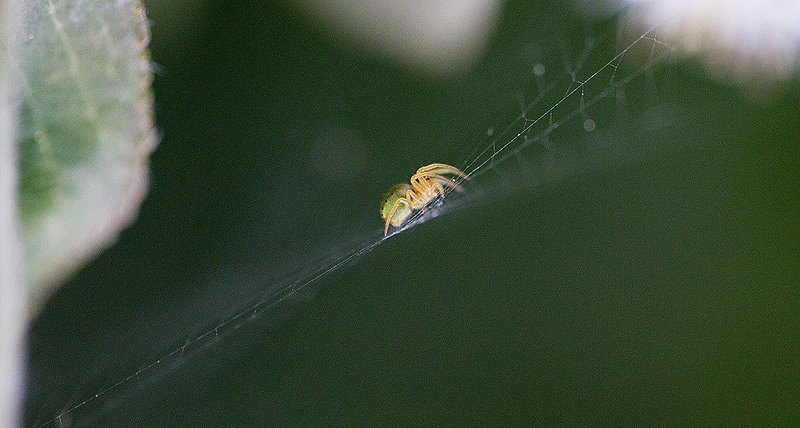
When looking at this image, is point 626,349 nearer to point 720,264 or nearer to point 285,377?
point 720,264

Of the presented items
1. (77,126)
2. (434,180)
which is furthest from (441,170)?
(77,126)

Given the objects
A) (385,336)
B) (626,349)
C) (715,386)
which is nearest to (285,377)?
(385,336)

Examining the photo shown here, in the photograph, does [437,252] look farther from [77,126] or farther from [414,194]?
[77,126]

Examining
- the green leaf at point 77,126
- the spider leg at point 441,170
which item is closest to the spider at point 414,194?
the spider leg at point 441,170

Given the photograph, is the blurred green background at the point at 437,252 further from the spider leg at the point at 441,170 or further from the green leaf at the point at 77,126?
the green leaf at the point at 77,126

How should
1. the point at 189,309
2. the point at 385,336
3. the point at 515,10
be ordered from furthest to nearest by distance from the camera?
the point at 385,336 < the point at 515,10 < the point at 189,309

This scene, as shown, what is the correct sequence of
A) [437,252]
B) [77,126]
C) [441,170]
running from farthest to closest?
[437,252] → [441,170] → [77,126]
